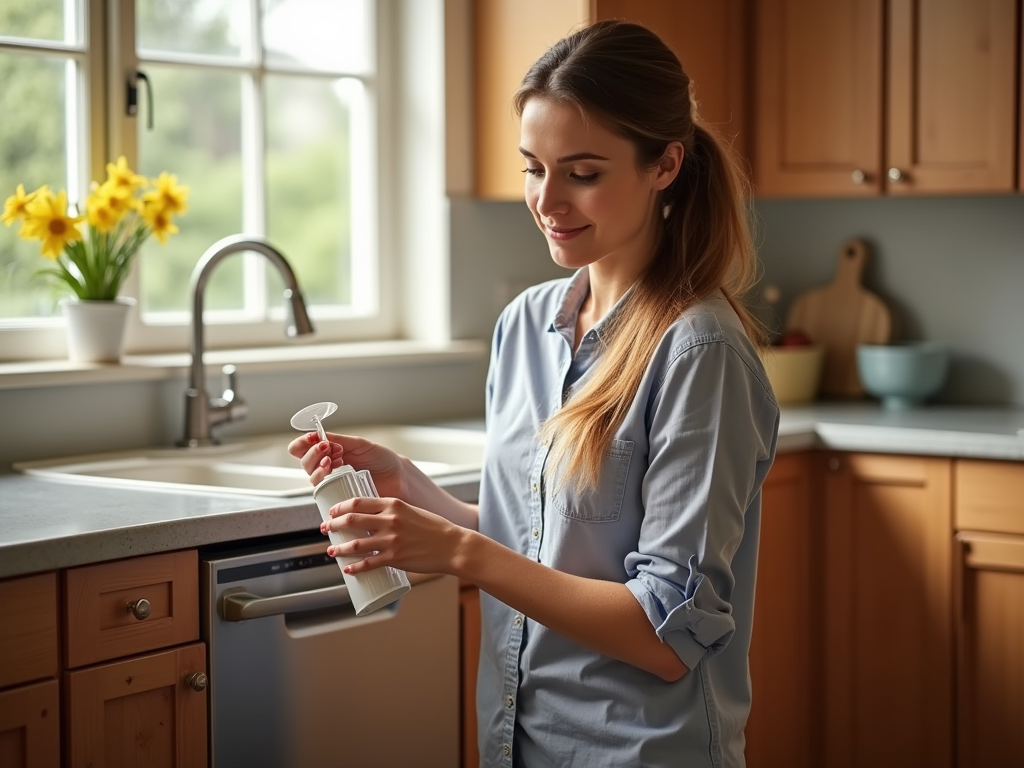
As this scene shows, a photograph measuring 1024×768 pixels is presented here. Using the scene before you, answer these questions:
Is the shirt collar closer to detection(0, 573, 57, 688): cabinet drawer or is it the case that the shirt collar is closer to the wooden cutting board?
detection(0, 573, 57, 688): cabinet drawer

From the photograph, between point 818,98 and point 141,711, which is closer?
point 141,711

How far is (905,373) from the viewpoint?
3.03m

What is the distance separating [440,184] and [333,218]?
0.28m

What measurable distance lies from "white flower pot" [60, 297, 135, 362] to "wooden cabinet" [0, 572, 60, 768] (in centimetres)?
85

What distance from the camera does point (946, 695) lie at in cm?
262

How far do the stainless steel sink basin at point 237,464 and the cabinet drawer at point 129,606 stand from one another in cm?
22

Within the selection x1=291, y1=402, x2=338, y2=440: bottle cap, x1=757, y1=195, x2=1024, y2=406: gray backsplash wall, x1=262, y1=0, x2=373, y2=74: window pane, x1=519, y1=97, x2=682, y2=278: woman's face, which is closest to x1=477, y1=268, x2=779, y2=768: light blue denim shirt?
x1=519, y1=97, x2=682, y2=278: woman's face

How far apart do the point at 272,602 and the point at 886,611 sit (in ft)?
4.81

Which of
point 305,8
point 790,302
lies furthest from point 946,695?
point 305,8

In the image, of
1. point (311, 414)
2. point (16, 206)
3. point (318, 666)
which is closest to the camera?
point (311, 414)

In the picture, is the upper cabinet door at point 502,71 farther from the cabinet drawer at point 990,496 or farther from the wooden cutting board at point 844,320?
the cabinet drawer at point 990,496

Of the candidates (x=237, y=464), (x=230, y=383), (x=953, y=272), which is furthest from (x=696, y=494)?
(x=953, y=272)

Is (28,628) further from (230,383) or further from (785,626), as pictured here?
(785,626)

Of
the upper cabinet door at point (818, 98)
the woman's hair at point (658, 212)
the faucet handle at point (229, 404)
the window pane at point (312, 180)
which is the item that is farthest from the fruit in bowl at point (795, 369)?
the woman's hair at point (658, 212)
